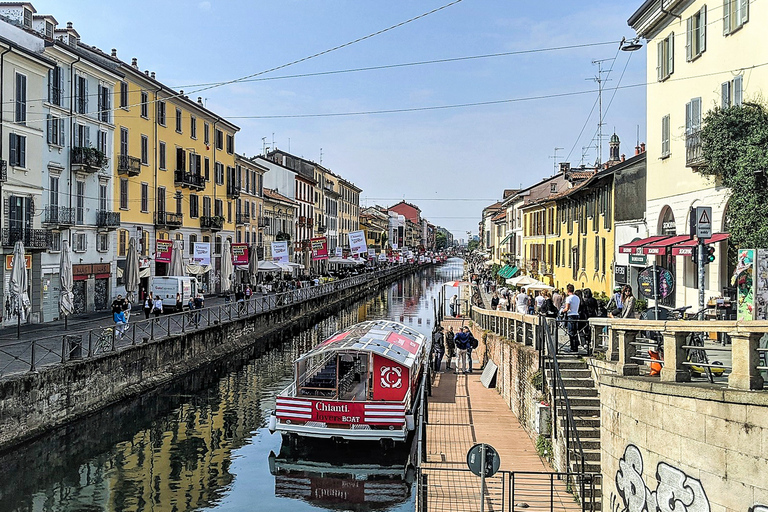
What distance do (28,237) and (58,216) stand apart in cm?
315

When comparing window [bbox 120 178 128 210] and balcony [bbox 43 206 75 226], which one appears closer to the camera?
balcony [bbox 43 206 75 226]

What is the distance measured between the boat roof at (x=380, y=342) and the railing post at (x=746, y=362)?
12380mm

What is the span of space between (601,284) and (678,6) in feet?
45.3

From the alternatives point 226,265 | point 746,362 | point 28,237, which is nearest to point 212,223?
point 226,265

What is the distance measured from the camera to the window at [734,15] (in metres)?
16.4

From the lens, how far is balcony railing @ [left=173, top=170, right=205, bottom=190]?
47.0 m

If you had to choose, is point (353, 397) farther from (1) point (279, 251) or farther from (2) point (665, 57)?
(1) point (279, 251)

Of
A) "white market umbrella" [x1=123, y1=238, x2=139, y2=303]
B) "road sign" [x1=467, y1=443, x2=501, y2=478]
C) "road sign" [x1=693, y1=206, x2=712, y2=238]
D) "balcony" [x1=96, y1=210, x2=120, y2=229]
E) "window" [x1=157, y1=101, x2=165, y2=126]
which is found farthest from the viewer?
"window" [x1=157, y1=101, x2=165, y2=126]

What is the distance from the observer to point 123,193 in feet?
130

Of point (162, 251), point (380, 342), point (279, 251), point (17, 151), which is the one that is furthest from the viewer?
point (279, 251)

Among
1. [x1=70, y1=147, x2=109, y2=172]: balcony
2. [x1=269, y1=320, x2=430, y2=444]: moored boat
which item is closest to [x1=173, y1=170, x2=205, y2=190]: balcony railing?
[x1=70, y1=147, x2=109, y2=172]: balcony

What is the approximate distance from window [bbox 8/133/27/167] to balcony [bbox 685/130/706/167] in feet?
83.0

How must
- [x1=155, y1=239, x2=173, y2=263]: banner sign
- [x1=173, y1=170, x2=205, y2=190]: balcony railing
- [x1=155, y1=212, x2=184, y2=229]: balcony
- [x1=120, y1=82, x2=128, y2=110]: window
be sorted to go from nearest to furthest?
1. [x1=155, y1=239, x2=173, y2=263]: banner sign
2. [x1=120, y1=82, x2=128, y2=110]: window
3. [x1=155, y1=212, x2=184, y2=229]: balcony
4. [x1=173, y1=170, x2=205, y2=190]: balcony railing

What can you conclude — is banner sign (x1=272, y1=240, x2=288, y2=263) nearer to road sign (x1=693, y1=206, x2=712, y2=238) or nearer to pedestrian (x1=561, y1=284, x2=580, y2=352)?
pedestrian (x1=561, y1=284, x2=580, y2=352)
